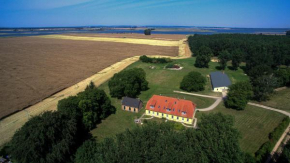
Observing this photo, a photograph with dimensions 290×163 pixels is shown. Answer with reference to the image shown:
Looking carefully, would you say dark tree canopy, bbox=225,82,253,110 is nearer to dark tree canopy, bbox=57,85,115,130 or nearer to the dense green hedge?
the dense green hedge

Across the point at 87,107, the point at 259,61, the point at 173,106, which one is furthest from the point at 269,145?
the point at 259,61

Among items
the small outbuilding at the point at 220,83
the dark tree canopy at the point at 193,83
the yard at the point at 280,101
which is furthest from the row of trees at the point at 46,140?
the yard at the point at 280,101

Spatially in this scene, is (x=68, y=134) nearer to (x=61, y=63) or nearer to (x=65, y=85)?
(x=65, y=85)

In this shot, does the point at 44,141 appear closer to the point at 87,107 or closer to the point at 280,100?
the point at 87,107

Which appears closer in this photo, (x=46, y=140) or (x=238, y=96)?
(x=46, y=140)

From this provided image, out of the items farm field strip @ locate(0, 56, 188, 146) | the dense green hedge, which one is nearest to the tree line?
the dense green hedge

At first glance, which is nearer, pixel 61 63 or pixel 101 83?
pixel 101 83

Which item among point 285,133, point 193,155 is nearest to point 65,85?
point 193,155
